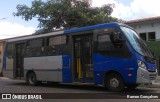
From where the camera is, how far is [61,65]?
18.6 m

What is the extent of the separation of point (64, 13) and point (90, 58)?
10993 millimetres

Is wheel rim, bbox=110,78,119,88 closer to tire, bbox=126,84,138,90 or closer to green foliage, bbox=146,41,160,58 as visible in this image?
tire, bbox=126,84,138,90

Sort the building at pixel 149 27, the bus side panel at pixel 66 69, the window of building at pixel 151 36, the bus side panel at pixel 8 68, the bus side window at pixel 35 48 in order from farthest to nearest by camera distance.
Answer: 1. the window of building at pixel 151 36
2. the building at pixel 149 27
3. the bus side panel at pixel 8 68
4. the bus side window at pixel 35 48
5. the bus side panel at pixel 66 69

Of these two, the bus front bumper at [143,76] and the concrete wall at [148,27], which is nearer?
the bus front bumper at [143,76]

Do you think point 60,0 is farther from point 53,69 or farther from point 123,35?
point 123,35

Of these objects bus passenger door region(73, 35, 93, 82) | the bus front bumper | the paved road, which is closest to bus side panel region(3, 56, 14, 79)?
the paved road

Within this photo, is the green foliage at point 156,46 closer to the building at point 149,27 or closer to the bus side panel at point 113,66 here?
the building at point 149,27

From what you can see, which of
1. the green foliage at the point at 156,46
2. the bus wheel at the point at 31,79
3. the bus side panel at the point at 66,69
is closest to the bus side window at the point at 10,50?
the bus wheel at the point at 31,79

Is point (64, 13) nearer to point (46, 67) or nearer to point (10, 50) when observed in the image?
point (10, 50)

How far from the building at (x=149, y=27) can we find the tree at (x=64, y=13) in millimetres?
2374

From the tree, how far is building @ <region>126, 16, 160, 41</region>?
7.79ft

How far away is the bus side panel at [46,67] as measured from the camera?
62.0 ft

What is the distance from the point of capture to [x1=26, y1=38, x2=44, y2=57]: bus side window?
2033 cm

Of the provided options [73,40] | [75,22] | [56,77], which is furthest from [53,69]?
[75,22]
